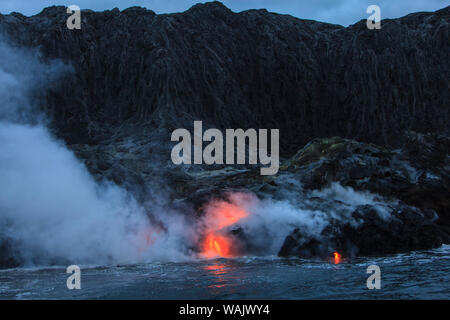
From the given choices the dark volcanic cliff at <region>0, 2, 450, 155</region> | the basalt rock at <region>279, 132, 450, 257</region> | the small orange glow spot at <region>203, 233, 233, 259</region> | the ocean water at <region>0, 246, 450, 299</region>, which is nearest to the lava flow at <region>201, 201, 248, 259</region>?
the small orange glow spot at <region>203, 233, 233, 259</region>

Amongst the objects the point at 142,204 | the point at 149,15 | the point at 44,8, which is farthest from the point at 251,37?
the point at 142,204

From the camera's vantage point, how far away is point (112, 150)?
101 ft

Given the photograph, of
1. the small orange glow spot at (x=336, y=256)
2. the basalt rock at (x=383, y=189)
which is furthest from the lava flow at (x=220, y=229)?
the small orange glow spot at (x=336, y=256)

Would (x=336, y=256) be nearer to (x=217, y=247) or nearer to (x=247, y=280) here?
(x=217, y=247)

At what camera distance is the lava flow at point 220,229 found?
1769cm

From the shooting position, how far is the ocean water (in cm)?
1098

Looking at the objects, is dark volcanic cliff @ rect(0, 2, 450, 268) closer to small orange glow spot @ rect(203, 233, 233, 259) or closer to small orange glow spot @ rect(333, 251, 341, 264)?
small orange glow spot @ rect(203, 233, 233, 259)

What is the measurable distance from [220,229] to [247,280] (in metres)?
5.67

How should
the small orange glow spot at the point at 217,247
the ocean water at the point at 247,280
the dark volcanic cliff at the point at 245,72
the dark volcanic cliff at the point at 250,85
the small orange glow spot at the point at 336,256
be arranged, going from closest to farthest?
the ocean water at the point at 247,280, the small orange glow spot at the point at 336,256, the small orange glow spot at the point at 217,247, the dark volcanic cliff at the point at 250,85, the dark volcanic cliff at the point at 245,72

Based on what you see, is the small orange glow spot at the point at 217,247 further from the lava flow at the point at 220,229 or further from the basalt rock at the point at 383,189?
the basalt rock at the point at 383,189

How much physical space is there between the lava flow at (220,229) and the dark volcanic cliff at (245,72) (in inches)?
686

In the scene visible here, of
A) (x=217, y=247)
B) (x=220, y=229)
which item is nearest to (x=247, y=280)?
(x=217, y=247)

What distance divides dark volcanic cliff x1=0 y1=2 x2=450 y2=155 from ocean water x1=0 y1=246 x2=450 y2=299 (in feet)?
70.3

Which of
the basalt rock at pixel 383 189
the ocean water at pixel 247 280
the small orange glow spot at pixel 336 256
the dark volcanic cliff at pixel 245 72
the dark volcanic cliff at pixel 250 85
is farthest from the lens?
the dark volcanic cliff at pixel 245 72
